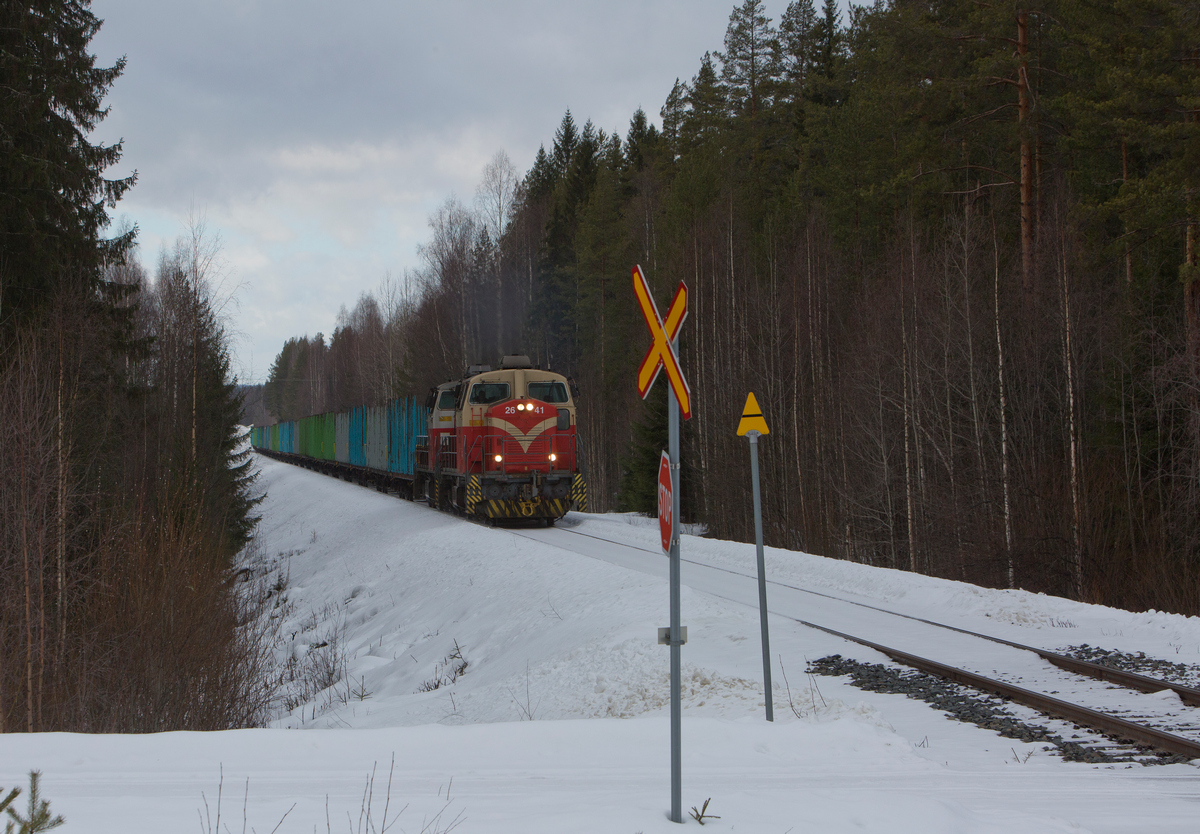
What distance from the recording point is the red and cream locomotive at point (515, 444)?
62.2ft

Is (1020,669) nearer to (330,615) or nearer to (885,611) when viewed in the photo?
(885,611)

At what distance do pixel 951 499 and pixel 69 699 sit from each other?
16.9 m

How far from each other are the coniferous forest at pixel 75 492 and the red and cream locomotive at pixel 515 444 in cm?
568

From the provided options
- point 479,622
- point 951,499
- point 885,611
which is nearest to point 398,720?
point 479,622

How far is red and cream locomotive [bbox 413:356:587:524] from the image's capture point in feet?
62.2

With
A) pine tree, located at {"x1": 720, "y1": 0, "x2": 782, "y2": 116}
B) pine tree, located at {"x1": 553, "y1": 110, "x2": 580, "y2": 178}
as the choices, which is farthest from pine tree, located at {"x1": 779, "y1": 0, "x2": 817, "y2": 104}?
pine tree, located at {"x1": 553, "y1": 110, "x2": 580, "y2": 178}

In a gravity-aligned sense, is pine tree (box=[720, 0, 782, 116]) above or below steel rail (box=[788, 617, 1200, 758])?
above

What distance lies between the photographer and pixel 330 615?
17969 mm

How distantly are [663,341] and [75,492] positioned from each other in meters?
14.4

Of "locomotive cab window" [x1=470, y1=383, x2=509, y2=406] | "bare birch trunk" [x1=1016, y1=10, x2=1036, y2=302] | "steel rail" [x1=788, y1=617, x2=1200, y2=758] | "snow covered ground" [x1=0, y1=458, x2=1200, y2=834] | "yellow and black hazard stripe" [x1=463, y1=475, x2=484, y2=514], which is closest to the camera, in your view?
"snow covered ground" [x1=0, y1=458, x2=1200, y2=834]

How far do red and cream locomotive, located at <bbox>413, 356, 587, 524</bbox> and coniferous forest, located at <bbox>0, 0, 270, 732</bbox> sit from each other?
5681mm

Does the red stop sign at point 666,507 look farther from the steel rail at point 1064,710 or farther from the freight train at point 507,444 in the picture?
the freight train at point 507,444

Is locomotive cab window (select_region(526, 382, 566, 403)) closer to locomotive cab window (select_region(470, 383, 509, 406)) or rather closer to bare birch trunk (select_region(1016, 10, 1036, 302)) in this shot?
locomotive cab window (select_region(470, 383, 509, 406))

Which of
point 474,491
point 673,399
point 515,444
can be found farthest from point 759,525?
point 474,491
